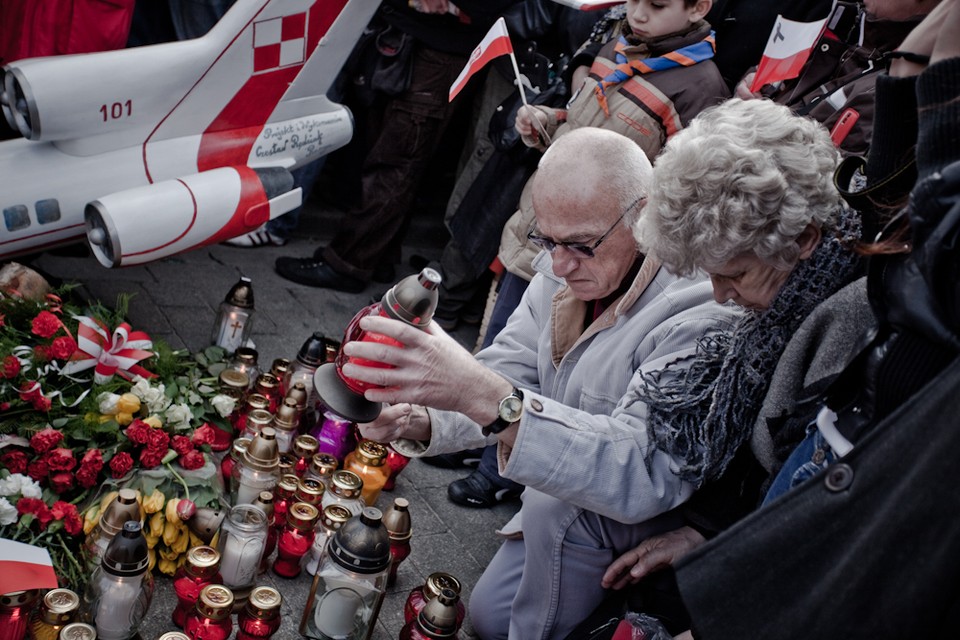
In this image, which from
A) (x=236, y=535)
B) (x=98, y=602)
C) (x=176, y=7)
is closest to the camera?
(x=98, y=602)

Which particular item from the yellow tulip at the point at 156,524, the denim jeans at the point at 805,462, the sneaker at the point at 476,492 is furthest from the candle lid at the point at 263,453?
the denim jeans at the point at 805,462

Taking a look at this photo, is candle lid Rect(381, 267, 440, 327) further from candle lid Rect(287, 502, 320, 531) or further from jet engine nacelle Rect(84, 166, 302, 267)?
jet engine nacelle Rect(84, 166, 302, 267)

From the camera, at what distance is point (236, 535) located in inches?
107

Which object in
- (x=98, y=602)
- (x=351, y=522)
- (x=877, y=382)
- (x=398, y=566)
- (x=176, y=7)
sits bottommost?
(x=398, y=566)

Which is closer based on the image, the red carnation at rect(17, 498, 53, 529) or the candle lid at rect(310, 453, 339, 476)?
the red carnation at rect(17, 498, 53, 529)

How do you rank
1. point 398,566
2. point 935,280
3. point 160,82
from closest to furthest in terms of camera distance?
point 935,280
point 398,566
point 160,82

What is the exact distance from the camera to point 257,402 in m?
3.39

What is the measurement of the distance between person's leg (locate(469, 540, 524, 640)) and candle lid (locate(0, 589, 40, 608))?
1.30 metres

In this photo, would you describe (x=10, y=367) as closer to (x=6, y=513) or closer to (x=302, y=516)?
(x=6, y=513)

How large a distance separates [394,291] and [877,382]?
104cm

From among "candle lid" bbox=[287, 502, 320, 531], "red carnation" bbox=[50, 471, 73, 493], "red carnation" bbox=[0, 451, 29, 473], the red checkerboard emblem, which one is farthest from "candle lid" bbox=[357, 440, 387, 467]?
the red checkerboard emblem

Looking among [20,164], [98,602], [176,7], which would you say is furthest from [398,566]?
[176,7]

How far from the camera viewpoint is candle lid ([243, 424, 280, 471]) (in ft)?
9.69

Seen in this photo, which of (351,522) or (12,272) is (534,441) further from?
(12,272)
